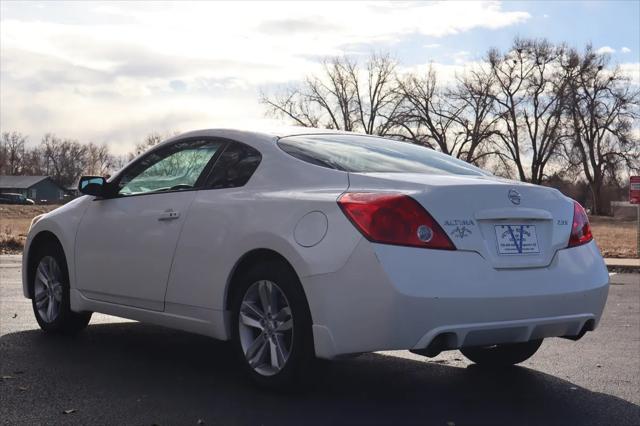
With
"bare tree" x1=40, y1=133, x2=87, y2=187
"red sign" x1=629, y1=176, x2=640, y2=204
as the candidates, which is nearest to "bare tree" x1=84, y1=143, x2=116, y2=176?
"bare tree" x1=40, y1=133, x2=87, y2=187

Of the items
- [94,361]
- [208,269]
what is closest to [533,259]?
[208,269]

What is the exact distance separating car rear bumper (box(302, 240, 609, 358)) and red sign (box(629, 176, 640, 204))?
18.8 metres

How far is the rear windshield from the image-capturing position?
5.24 meters

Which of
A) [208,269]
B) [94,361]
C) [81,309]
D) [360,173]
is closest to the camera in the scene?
[360,173]

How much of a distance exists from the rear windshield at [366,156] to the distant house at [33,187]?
5332 inches

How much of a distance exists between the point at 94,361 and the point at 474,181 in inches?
116

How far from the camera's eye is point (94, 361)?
606cm

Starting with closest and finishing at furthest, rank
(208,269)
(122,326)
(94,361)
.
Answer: (208,269) < (94,361) < (122,326)

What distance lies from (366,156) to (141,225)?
1.67 m

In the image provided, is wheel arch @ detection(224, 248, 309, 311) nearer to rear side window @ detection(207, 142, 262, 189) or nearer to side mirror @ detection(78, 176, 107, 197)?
rear side window @ detection(207, 142, 262, 189)

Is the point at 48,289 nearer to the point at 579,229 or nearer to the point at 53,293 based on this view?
the point at 53,293

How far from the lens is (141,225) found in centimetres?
599

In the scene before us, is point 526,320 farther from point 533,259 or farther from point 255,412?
point 255,412

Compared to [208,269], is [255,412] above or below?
below
